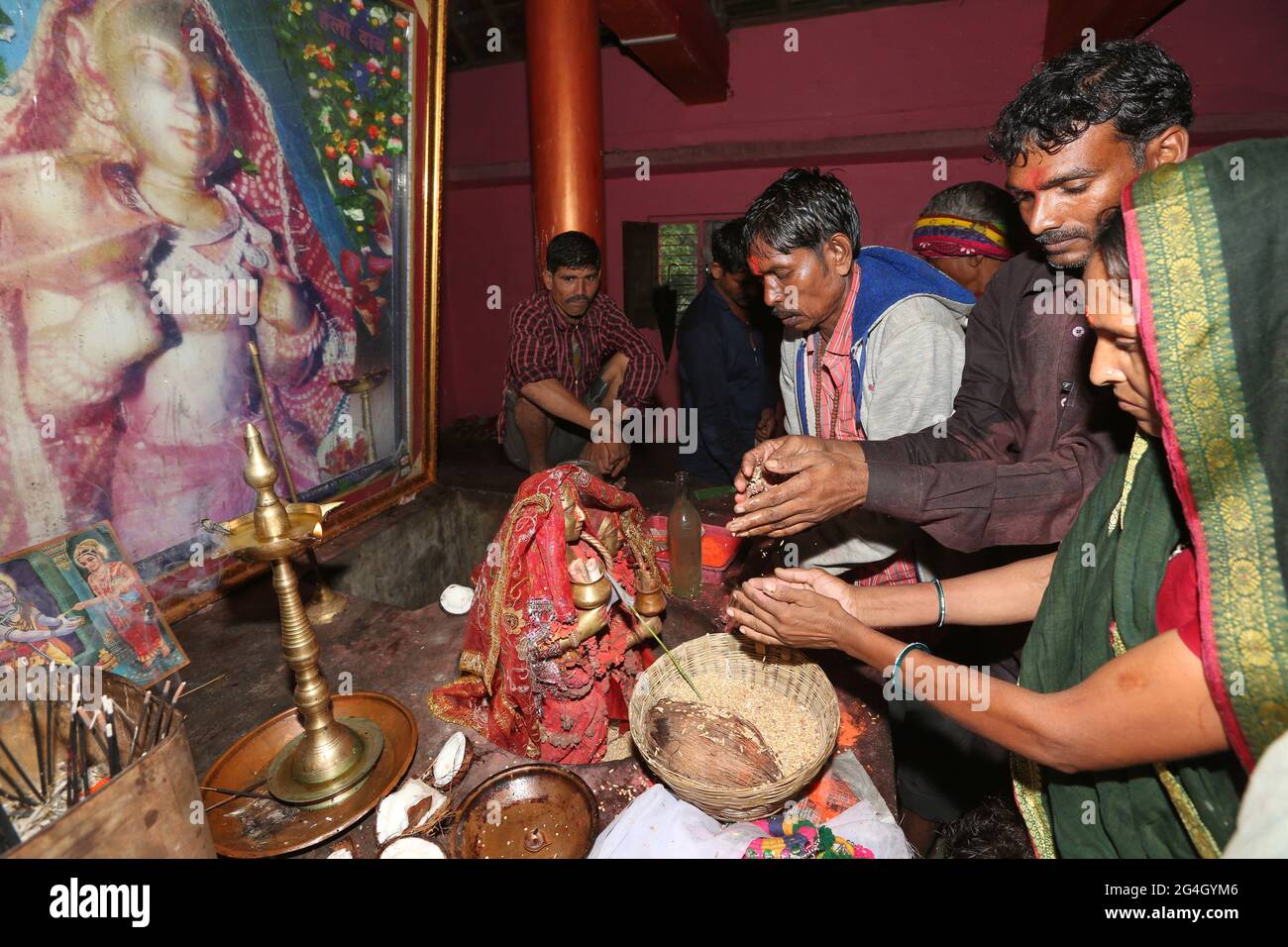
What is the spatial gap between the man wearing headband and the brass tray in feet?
9.27

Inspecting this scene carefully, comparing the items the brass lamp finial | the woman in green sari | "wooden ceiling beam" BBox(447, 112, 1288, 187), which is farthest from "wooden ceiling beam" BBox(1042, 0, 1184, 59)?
the brass lamp finial

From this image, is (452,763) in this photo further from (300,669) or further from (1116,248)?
(1116,248)

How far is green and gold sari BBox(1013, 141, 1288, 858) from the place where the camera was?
3.14 ft

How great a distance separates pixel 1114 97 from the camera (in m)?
1.66

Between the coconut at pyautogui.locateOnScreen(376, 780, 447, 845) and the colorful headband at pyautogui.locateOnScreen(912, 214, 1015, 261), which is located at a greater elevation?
the colorful headband at pyautogui.locateOnScreen(912, 214, 1015, 261)

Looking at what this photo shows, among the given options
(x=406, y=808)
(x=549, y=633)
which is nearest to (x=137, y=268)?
(x=549, y=633)

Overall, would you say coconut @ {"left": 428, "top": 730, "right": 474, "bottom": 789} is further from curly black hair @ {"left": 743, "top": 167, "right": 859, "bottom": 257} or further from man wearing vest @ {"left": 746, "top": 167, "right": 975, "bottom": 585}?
curly black hair @ {"left": 743, "top": 167, "right": 859, "bottom": 257}

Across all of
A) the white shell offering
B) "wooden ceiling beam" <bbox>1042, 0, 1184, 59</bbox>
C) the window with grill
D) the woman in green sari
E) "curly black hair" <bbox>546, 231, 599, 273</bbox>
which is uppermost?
"wooden ceiling beam" <bbox>1042, 0, 1184, 59</bbox>

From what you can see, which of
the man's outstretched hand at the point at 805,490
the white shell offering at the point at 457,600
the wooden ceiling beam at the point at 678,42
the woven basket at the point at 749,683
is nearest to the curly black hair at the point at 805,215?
the man's outstretched hand at the point at 805,490

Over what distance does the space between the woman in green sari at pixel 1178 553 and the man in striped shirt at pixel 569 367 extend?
8.95 feet

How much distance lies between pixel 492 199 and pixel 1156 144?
25.3ft

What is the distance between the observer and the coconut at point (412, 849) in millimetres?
1491
